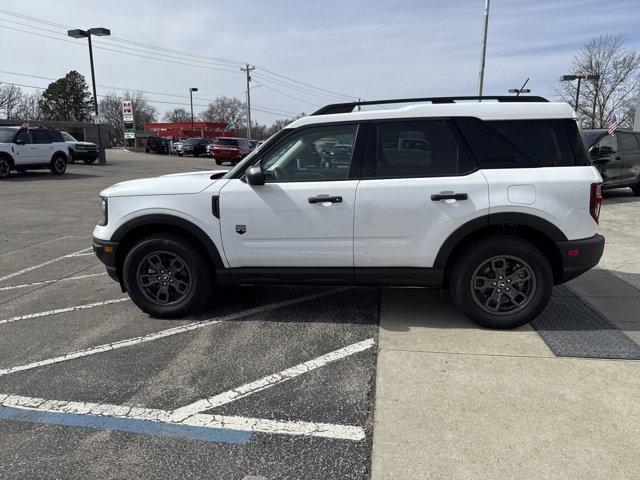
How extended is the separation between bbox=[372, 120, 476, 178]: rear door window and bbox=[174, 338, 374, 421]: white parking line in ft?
4.77

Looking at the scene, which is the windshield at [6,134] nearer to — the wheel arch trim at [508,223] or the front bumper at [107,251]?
the front bumper at [107,251]

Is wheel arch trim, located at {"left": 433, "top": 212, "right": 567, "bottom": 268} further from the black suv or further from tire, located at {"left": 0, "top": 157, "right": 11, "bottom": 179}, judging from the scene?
tire, located at {"left": 0, "top": 157, "right": 11, "bottom": 179}

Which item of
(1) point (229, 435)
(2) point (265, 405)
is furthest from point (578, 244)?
(1) point (229, 435)

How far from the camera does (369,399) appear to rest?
313 centimetres

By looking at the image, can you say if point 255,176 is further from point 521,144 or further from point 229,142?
point 229,142

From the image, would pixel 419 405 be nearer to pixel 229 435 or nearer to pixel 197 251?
pixel 229 435

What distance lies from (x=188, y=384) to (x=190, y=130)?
242 ft

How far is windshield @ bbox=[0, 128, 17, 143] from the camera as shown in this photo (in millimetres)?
17500

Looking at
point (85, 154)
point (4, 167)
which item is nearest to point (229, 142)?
point (85, 154)

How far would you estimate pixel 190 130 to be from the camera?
72688 millimetres

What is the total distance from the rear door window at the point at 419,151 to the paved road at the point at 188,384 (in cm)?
141

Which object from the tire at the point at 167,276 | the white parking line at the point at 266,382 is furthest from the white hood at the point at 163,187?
the white parking line at the point at 266,382

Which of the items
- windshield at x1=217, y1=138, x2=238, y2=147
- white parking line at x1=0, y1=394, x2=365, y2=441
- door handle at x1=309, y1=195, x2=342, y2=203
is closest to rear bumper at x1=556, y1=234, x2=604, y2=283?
door handle at x1=309, y1=195, x2=342, y2=203

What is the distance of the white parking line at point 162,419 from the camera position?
2.82 meters
